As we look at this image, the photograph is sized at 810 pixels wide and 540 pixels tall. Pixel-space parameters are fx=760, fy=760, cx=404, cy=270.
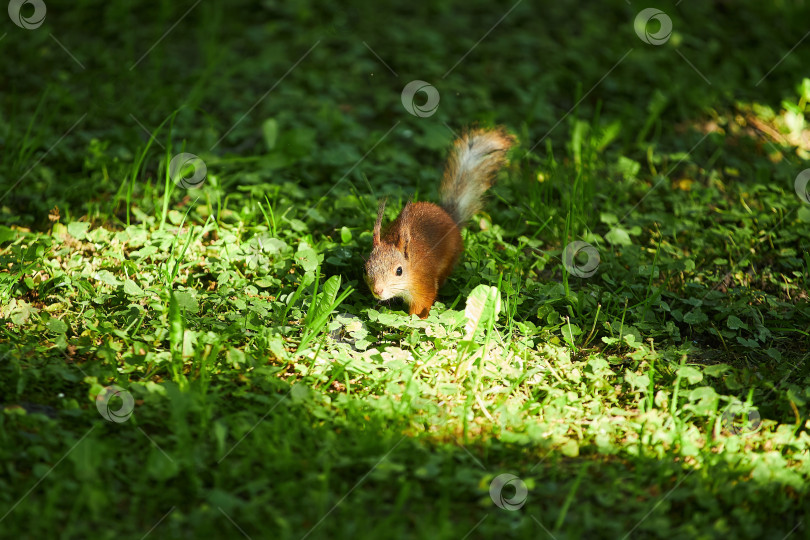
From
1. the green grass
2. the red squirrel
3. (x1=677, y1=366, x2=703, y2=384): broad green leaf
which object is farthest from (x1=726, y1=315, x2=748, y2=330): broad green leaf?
the red squirrel

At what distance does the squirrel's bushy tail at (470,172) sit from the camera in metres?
3.99

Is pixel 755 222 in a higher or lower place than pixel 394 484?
higher

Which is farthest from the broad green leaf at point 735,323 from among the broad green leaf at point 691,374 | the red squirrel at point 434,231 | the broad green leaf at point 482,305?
the red squirrel at point 434,231

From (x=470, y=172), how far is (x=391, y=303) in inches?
31.8

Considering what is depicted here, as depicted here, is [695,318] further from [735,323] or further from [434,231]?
[434,231]

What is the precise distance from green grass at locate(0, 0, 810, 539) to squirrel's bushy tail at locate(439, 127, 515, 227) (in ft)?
0.68

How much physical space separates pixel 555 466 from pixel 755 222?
7.96 ft

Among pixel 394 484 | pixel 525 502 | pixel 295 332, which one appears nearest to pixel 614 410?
pixel 525 502

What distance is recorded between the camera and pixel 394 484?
259cm

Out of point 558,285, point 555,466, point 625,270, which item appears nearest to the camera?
point 555,466

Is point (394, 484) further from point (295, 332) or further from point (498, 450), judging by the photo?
point (295, 332)

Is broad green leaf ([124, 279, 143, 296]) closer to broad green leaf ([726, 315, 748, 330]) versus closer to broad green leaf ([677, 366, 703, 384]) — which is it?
broad green leaf ([677, 366, 703, 384])

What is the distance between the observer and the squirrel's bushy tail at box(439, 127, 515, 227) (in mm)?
3992

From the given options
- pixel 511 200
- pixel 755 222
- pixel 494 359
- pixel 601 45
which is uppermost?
pixel 601 45
